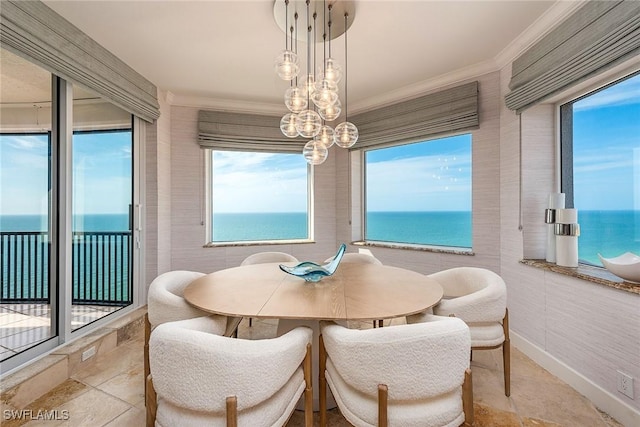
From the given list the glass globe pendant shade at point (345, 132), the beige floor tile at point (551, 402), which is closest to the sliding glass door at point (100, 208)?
the glass globe pendant shade at point (345, 132)

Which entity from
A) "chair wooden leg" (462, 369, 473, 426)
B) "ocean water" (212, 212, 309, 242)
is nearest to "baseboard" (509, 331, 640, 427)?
"chair wooden leg" (462, 369, 473, 426)

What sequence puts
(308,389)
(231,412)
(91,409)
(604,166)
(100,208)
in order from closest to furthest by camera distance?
1. (231,412)
2. (308,389)
3. (91,409)
4. (604,166)
5. (100,208)

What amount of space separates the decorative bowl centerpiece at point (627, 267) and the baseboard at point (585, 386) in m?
0.69

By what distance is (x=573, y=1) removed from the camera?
179 cm

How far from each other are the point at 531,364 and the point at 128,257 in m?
3.80

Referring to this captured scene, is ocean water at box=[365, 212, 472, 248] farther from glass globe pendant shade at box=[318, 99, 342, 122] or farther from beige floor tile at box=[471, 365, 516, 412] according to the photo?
glass globe pendant shade at box=[318, 99, 342, 122]

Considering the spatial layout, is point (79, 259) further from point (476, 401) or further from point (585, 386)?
point (585, 386)

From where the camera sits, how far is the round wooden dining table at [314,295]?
1.28 meters

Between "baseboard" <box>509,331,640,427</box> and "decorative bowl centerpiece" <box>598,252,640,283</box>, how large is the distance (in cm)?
69

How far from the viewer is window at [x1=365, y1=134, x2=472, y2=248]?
123 inches

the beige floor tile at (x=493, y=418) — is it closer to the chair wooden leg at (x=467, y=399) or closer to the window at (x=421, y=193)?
the chair wooden leg at (x=467, y=399)

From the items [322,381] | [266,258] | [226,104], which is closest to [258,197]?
[226,104]

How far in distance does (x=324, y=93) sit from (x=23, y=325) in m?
2.67

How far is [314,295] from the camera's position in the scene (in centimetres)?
155
